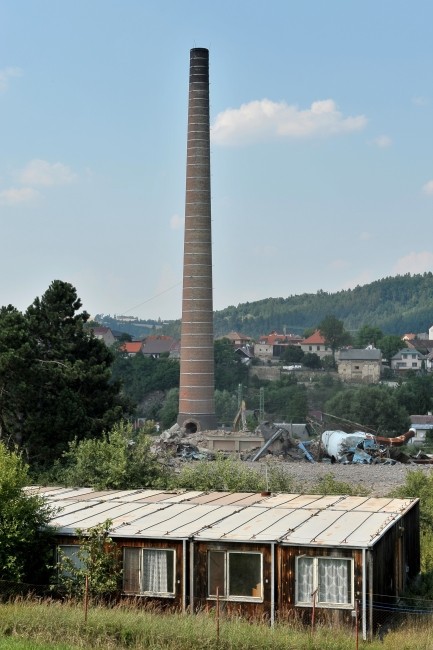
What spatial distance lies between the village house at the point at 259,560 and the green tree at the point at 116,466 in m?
8.11

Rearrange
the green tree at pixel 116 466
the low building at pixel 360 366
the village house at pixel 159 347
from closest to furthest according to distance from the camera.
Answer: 1. the green tree at pixel 116 466
2. the low building at pixel 360 366
3. the village house at pixel 159 347

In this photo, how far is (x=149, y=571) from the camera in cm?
1758

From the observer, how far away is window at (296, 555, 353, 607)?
54.4 ft

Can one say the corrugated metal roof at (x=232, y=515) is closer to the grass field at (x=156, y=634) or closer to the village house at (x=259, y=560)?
the village house at (x=259, y=560)

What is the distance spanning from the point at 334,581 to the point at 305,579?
453 mm

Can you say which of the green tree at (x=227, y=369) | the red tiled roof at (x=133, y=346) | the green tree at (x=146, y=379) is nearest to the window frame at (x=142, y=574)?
the green tree at (x=146, y=379)

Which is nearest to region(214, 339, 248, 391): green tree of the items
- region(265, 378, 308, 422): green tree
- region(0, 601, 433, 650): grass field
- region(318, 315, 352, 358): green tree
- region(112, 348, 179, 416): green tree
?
region(265, 378, 308, 422): green tree

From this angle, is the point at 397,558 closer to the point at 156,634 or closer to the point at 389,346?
the point at 156,634

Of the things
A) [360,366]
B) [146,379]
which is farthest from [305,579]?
[360,366]

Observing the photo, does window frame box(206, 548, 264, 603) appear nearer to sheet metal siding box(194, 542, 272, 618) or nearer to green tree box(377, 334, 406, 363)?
sheet metal siding box(194, 542, 272, 618)

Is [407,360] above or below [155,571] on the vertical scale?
above

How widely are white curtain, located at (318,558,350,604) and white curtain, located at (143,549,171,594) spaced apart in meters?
2.54

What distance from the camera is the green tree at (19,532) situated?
17.7 m

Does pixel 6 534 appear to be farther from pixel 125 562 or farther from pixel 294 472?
pixel 294 472
